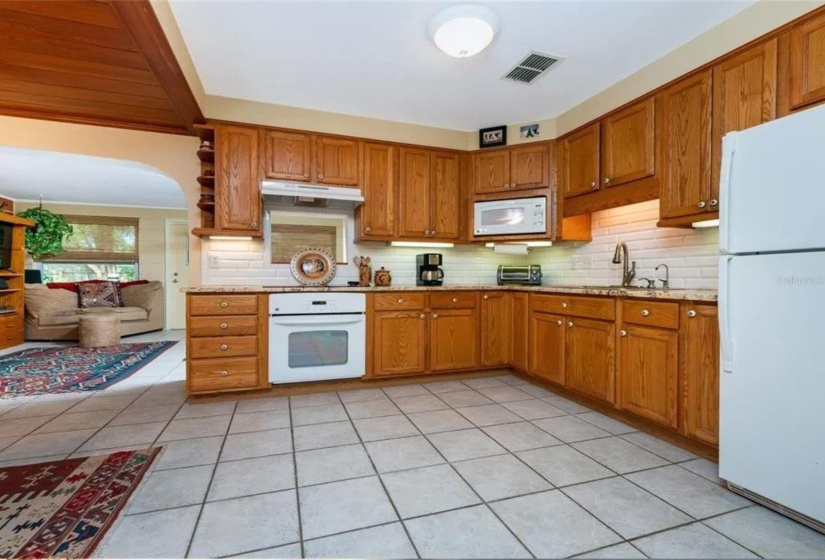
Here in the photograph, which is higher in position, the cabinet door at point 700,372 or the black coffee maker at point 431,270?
the black coffee maker at point 431,270

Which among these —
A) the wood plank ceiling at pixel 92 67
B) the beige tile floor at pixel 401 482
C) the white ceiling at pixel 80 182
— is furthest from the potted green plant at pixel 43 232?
the beige tile floor at pixel 401 482

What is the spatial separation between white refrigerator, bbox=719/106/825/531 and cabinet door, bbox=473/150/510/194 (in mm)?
2091

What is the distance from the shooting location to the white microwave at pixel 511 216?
349 centimetres

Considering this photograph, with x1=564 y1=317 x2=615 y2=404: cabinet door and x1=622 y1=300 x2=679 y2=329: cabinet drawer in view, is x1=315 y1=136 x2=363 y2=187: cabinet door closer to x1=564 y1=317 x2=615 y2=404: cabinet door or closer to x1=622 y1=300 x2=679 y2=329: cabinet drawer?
x1=564 y1=317 x2=615 y2=404: cabinet door

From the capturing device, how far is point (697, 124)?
2.32 metres

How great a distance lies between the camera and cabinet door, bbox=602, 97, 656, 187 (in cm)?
263

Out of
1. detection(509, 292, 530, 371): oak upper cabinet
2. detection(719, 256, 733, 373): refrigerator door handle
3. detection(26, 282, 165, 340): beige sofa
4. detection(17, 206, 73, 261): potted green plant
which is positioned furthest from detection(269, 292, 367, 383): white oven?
detection(17, 206, 73, 261): potted green plant

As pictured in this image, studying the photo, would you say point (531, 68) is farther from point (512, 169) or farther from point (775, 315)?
point (775, 315)

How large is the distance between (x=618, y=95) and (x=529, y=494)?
9.57 feet

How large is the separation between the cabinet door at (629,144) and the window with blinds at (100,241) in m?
7.88

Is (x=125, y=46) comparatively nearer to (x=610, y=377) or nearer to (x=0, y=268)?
(x=610, y=377)

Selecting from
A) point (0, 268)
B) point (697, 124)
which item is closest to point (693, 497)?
point (697, 124)

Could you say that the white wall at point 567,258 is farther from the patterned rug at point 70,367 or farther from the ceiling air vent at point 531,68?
the patterned rug at point 70,367

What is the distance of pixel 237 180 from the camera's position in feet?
10.2
